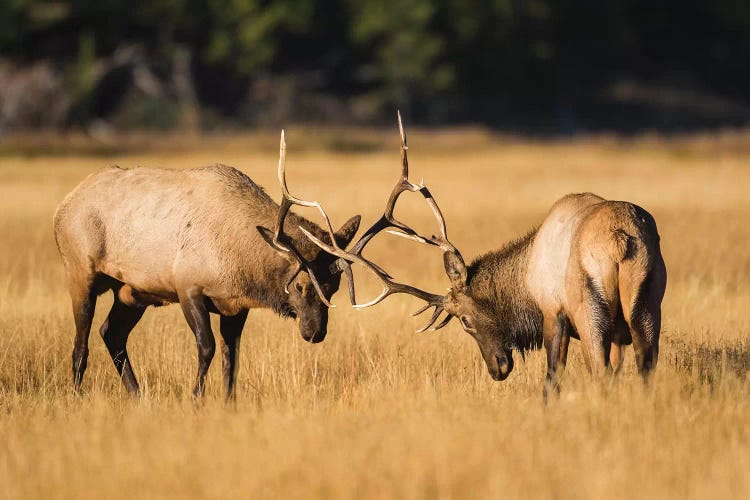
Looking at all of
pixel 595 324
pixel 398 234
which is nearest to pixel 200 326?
pixel 398 234

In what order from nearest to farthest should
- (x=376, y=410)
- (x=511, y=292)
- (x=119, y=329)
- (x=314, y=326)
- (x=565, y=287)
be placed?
(x=376, y=410)
(x=565, y=287)
(x=314, y=326)
(x=511, y=292)
(x=119, y=329)

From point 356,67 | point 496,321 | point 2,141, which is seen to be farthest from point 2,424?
point 356,67

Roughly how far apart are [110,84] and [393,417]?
130ft

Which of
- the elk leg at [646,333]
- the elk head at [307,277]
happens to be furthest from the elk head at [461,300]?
the elk leg at [646,333]

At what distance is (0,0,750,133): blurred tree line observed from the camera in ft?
148

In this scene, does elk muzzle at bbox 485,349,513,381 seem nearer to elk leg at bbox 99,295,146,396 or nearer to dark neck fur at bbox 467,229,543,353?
dark neck fur at bbox 467,229,543,353

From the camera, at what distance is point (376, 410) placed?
7.87 metres

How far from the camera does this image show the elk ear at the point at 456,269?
9203mm

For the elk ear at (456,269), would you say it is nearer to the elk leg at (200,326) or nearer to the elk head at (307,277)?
the elk head at (307,277)

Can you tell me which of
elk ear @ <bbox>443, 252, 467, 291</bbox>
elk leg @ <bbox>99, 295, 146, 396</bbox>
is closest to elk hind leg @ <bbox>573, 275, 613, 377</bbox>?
elk ear @ <bbox>443, 252, 467, 291</bbox>

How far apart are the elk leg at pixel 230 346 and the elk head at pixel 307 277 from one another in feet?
1.91

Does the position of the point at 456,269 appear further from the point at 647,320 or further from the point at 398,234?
the point at 647,320

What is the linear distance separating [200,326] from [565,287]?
264 cm

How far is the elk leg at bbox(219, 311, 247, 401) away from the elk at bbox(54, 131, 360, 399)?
0.01m
